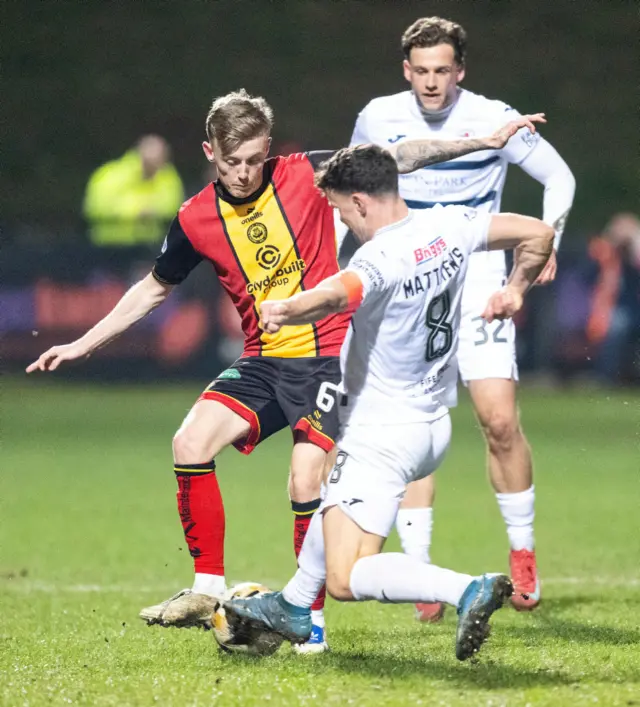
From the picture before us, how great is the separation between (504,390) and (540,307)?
30.3ft

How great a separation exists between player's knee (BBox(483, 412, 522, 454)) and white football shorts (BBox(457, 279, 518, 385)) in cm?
20

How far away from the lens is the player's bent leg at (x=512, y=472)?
6.60m

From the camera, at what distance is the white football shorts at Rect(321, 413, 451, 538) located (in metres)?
4.71

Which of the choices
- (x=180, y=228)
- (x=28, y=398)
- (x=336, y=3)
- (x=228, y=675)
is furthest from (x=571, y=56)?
(x=228, y=675)

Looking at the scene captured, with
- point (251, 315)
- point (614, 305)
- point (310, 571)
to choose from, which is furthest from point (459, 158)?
point (614, 305)

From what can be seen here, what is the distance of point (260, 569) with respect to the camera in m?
7.47

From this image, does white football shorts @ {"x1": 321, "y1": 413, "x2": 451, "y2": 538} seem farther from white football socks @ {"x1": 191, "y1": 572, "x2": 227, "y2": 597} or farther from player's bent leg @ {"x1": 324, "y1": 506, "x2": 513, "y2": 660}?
white football socks @ {"x1": 191, "y1": 572, "x2": 227, "y2": 597}

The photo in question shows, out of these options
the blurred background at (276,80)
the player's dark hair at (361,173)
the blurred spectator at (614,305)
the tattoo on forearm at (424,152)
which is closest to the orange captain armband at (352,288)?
the player's dark hair at (361,173)

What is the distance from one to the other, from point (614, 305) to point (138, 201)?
5499 mm

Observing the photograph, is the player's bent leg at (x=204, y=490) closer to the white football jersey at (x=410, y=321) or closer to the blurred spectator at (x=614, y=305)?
the white football jersey at (x=410, y=321)

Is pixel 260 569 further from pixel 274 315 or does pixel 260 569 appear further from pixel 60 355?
pixel 274 315

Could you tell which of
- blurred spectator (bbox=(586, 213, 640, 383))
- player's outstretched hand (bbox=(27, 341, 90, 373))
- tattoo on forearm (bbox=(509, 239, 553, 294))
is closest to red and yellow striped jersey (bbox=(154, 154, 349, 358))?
player's outstretched hand (bbox=(27, 341, 90, 373))

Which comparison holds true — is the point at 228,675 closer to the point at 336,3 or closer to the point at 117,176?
the point at 117,176

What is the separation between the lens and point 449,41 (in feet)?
21.1
